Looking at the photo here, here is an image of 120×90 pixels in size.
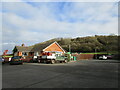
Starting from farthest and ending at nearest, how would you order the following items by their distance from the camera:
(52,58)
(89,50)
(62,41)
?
(62,41) < (89,50) < (52,58)

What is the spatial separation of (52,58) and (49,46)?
545 inches

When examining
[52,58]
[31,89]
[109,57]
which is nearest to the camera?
[31,89]

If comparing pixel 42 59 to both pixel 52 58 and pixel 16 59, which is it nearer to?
pixel 52 58

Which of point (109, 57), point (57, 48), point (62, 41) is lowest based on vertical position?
point (109, 57)

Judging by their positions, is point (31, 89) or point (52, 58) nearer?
point (31, 89)

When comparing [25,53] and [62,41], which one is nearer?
[25,53]

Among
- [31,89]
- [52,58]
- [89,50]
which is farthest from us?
[89,50]

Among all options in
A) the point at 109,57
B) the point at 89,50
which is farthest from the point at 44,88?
the point at 89,50

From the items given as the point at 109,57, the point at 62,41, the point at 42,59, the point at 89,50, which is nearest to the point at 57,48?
Answer: the point at 42,59

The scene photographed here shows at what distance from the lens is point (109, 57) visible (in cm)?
4419

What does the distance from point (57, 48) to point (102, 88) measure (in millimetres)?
34318

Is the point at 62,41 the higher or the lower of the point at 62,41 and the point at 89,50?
the higher

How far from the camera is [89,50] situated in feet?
217

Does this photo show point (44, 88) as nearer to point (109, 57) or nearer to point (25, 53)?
point (25, 53)
